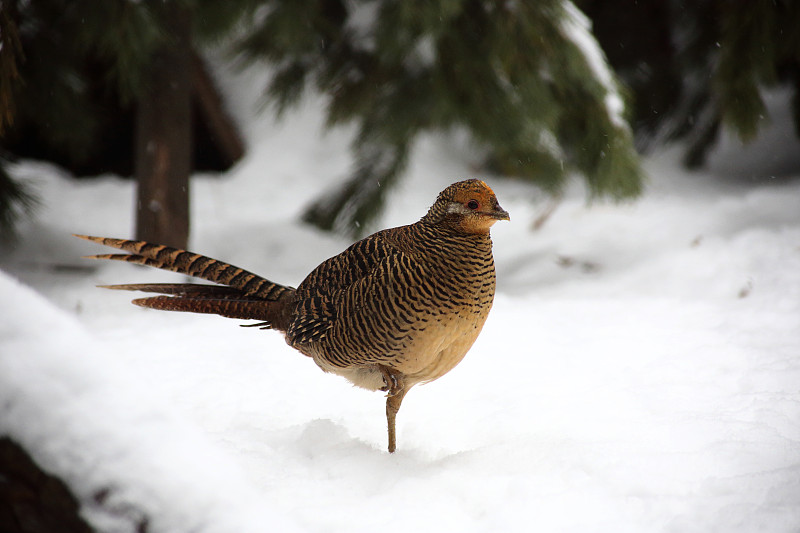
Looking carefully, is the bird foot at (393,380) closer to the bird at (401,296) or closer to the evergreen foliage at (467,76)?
the bird at (401,296)

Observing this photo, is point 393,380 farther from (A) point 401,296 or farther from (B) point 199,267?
(B) point 199,267

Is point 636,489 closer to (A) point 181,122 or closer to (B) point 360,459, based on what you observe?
(B) point 360,459

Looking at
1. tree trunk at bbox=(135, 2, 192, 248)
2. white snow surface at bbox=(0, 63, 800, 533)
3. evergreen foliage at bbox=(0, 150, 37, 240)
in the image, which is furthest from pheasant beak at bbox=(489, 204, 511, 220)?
evergreen foliage at bbox=(0, 150, 37, 240)

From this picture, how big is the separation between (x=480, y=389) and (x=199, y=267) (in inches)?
55.5

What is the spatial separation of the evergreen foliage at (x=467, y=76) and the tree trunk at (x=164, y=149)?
520 mm

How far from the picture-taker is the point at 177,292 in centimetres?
277

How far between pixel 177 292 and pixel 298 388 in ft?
2.49

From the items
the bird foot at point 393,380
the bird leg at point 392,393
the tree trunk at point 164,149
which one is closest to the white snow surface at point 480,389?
the bird leg at point 392,393

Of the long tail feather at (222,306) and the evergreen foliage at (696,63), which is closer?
the long tail feather at (222,306)

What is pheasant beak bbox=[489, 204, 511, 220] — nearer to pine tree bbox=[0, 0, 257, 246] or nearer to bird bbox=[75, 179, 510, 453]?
bird bbox=[75, 179, 510, 453]

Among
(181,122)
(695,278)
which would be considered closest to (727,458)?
(695,278)

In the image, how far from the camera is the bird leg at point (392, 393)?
8.02ft

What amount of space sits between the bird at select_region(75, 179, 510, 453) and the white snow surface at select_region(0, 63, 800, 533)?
339 millimetres

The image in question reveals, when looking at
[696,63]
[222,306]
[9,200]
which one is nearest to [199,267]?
[222,306]
